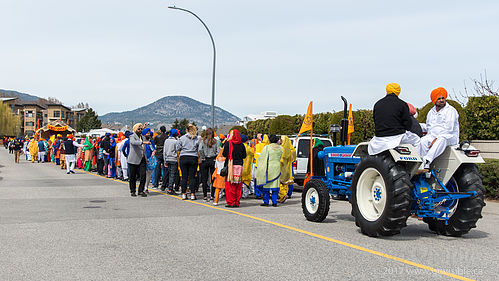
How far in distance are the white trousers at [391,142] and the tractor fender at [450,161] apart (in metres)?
0.41

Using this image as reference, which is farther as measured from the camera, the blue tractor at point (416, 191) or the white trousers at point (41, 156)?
the white trousers at point (41, 156)

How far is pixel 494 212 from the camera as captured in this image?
12.2 meters

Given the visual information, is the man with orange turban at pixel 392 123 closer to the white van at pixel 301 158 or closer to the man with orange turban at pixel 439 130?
the man with orange turban at pixel 439 130

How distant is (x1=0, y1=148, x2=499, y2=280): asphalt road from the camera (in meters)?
5.83

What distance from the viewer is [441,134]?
820 cm

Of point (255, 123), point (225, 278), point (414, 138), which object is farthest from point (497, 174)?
point (255, 123)


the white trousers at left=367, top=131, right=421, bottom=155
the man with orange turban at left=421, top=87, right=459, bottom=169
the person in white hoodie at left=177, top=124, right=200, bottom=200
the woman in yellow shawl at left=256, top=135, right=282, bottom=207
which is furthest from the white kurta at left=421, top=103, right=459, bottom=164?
the person in white hoodie at left=177, top=124, right=200, bottom=200

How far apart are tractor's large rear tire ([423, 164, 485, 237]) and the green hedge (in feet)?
21.6

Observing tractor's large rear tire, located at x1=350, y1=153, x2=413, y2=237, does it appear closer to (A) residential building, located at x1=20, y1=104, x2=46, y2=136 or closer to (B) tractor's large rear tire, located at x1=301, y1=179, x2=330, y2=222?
(B) tractor's large rear tire, located at x1=301, y1=179, x2=330, y2=222

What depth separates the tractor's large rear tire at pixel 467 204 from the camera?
7.99 m

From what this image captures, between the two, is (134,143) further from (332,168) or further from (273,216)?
(332,168)

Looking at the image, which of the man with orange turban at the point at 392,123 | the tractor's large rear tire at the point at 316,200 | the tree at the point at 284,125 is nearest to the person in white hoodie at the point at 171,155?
the tractor's large rear tire at the point at 316,200

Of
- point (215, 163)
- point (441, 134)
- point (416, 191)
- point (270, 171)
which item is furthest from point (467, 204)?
point (215, 163)

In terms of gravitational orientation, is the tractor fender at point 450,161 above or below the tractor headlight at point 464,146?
below
